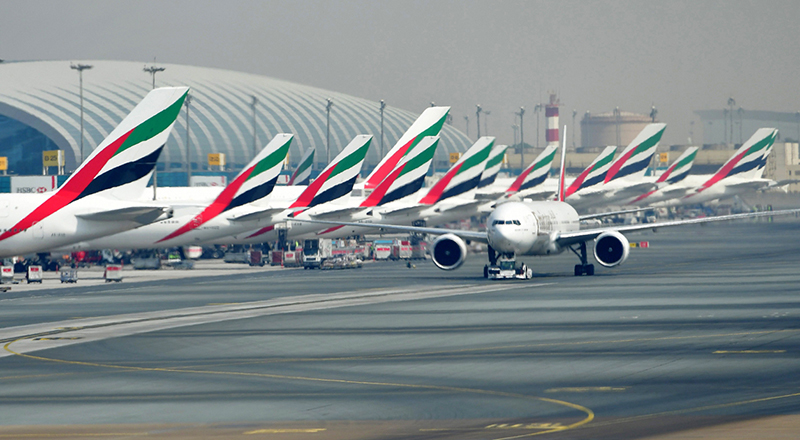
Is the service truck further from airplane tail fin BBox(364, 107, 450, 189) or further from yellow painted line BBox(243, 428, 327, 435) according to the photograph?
yellow painted line BBox(243, 428, 327, 435)

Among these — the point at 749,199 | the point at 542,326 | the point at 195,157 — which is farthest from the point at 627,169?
the point at 542,326

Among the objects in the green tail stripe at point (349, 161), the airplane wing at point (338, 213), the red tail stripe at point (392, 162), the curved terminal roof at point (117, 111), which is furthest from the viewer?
the curved terminal roof at point (117, 111)

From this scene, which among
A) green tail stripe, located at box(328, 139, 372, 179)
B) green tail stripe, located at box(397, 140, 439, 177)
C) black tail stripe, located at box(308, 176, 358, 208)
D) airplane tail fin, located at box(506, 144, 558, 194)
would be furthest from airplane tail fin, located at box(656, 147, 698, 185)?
black tail stripe, located at box(308, 176, 358, 208)

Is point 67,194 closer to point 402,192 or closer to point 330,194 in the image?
point 330,194

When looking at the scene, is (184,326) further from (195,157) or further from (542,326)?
(195,157)

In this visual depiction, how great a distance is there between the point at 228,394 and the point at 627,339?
13378 mm

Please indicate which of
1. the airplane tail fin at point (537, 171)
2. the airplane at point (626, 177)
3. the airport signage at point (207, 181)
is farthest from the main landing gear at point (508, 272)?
the airplane at point (626, 177)

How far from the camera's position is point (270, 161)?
2938 inches

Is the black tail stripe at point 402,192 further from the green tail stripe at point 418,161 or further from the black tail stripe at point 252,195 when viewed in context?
the black tail stripe at point 252,195

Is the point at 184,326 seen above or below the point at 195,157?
A: below

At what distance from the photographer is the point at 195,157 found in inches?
6801

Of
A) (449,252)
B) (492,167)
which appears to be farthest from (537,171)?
(449,252)

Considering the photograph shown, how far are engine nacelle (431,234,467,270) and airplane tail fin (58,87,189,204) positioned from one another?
55.7ft

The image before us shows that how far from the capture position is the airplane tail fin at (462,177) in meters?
91.2
